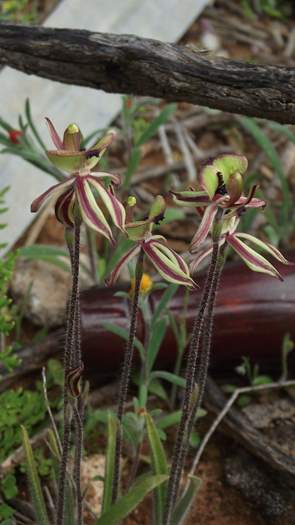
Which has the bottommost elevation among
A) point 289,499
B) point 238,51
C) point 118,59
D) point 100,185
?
point 289,499

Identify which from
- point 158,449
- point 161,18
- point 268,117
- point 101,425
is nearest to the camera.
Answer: point 158,449

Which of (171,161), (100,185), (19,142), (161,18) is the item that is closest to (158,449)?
(100,185)

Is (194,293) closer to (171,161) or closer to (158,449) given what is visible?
(158,449)

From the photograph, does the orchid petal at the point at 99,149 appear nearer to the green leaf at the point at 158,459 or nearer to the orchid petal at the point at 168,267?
the orchid petal at the point at 168,267

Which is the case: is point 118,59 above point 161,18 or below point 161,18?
below

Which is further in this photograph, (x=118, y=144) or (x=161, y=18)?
(x=161, y=18)

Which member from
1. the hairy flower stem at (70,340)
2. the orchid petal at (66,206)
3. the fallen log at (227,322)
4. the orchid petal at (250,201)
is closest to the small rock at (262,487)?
the fallen log at (227,322)

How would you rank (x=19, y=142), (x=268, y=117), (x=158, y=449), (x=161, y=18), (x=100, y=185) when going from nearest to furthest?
1. (x=100, y=185)
2. (x=158, y=449)
3. (x=268, y=117)
4. (x=19, y=142)
5. (x=161, y=18)

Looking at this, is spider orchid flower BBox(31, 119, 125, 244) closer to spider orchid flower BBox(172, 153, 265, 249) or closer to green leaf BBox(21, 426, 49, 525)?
spider orchid flower BBox(172, 153, 265, 249)
